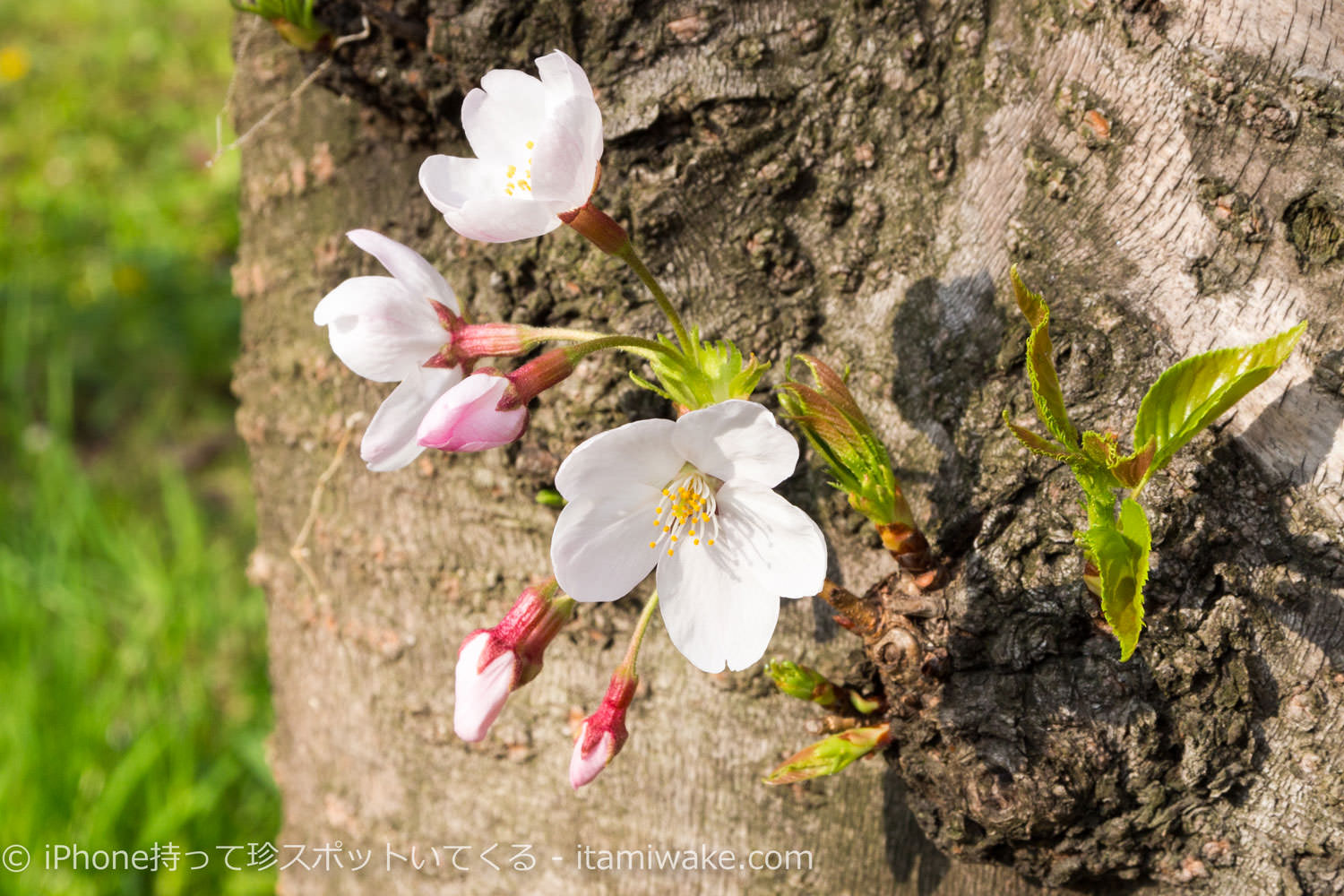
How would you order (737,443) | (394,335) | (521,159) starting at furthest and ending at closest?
1. (521,159)
2. (394,335)
3. (737,443)

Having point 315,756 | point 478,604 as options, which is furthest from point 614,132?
point 315,756

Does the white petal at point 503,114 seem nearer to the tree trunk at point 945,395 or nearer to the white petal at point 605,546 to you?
the tree trunk at point 945,395

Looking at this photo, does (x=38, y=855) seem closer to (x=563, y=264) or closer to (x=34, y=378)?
(x=563, y=264)

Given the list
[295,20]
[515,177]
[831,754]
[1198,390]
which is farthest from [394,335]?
[1198,390]

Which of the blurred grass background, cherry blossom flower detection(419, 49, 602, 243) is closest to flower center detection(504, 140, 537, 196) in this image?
cherry blossom flower detection(419, 49, 602, 243)
